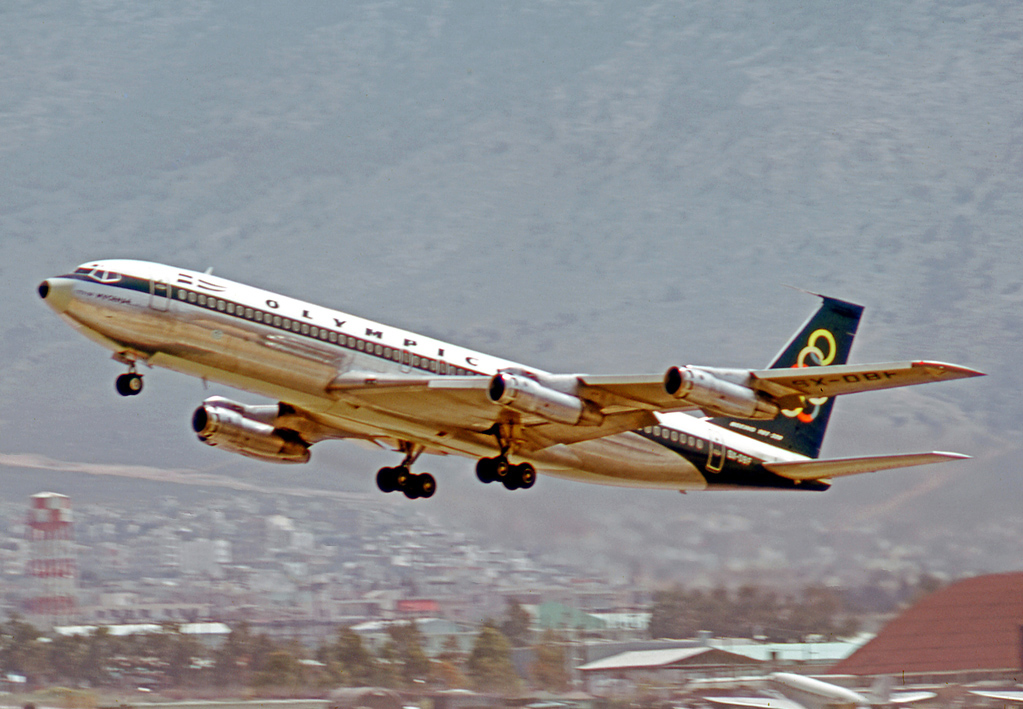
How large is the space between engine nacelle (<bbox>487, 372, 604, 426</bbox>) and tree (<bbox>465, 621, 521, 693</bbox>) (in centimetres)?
1194

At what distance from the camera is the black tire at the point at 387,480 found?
3691cm

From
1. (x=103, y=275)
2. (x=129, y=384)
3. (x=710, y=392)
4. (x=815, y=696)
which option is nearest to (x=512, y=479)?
(x=710, y=392)

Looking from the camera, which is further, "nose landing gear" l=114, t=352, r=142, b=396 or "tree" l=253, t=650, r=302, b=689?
"tree" l=253, t=650, r=302, b=689

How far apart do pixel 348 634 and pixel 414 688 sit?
19.0ft

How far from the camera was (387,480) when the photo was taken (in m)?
36.9

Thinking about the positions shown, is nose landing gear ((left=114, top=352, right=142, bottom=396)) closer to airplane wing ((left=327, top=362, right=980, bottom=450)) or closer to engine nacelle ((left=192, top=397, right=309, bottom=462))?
airplane wing ((left=327, top=362, right=980, bottom=450))

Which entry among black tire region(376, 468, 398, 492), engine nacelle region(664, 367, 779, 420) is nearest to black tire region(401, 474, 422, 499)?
black tire region(376, 468, 398, 492)

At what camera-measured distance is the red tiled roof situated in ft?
125

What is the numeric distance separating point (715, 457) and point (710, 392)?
6998 millimetres

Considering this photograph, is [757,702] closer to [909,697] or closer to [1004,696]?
[909,697]

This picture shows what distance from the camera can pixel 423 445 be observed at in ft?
118

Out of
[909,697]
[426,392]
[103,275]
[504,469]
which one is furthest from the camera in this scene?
[909,697]

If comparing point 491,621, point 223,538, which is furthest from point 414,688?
point 223,538

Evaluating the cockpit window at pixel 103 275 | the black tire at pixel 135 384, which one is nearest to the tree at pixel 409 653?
the black tire at pixel 135 384
